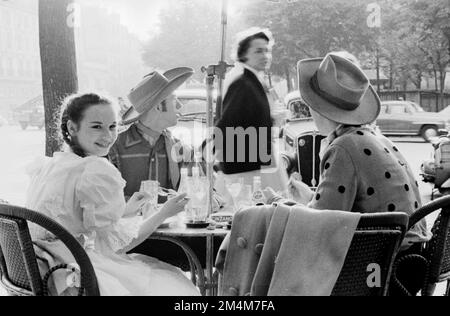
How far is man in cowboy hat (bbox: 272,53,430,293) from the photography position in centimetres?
244

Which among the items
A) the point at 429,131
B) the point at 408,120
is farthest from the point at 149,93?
the point at 408,120

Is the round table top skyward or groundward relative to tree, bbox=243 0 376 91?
groundward

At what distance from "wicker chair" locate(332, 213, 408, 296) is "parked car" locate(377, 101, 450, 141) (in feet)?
62.7

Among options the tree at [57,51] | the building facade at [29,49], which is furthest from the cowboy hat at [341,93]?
the building facade at [29,49]

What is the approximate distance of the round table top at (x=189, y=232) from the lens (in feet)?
9.30

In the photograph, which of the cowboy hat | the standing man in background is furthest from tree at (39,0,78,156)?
the cowboy hat

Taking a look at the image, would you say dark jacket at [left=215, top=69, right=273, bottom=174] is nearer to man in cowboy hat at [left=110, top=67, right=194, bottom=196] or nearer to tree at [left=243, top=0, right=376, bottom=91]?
man in cowboy hat at [left=110, top=67, right=194, bottom=196]

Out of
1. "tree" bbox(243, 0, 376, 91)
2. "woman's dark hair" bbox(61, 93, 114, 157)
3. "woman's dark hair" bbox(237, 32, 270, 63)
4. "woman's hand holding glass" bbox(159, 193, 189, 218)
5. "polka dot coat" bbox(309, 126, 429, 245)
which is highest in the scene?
"tree" bbox(243, 0, 376, 91)

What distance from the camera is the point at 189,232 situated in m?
2.86

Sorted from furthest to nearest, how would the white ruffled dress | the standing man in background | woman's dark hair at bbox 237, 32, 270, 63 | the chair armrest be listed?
woman's dark hair at bbox 237, 32, 270, 63 → the standing man in background → the white ruffled dress → the chair armrest

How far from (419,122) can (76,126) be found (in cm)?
1958

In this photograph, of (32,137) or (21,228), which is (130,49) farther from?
(21,228)

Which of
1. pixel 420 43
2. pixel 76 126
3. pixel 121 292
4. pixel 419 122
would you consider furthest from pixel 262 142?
pixel 420 43

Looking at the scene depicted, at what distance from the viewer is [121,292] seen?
92.9 inches
